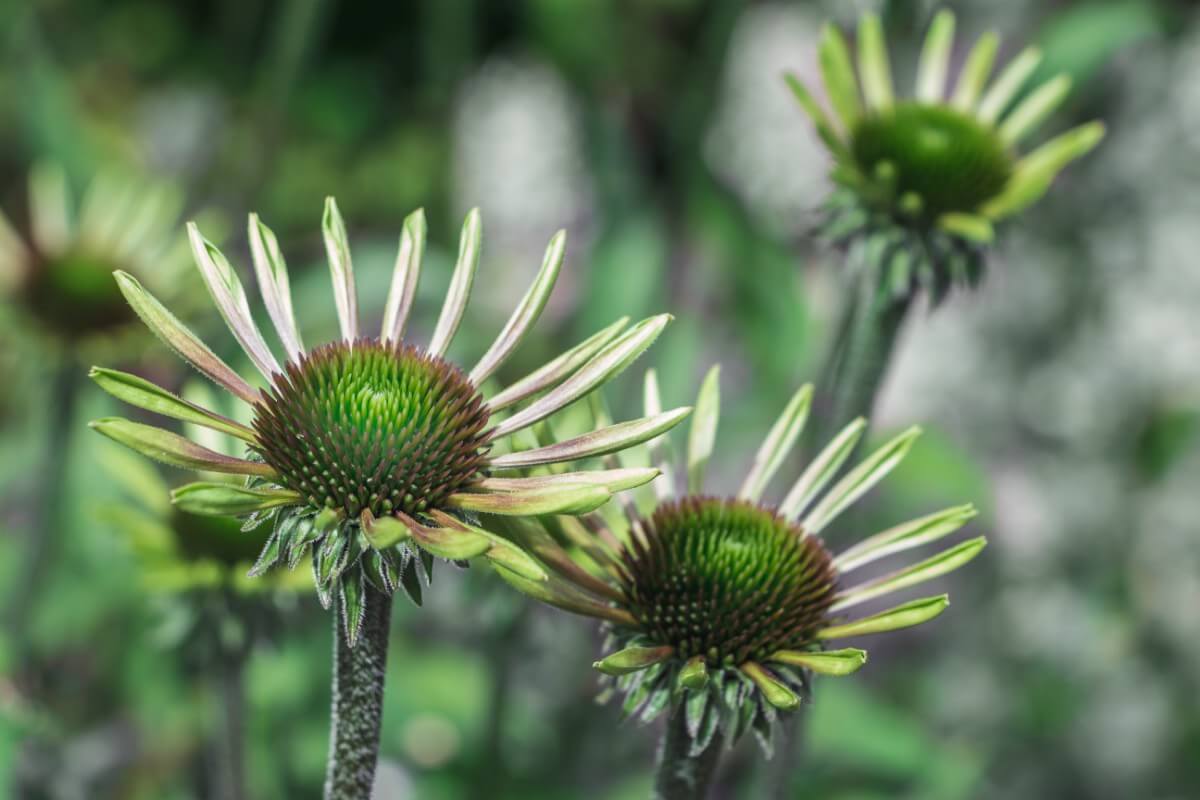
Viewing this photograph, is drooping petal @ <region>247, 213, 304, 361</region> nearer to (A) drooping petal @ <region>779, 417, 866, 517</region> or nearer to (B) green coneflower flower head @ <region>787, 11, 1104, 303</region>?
(A) drooping petal @ <region>779, 417, 866, 517</region>

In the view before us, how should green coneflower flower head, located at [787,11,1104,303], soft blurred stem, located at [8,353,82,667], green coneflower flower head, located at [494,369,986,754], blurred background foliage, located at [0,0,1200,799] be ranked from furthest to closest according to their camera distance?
1. blurred background foliage, located at [0,0,1200,799]
2. soft blurred stem, located at [8,353,82,667]
3. green coneflower flower head, located at [787,11,1104,303]
4. green coneflower flower head, located at [494,369,986,754]

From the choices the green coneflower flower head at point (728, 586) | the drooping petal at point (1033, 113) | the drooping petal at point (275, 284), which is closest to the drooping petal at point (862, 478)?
the green coneflower flower head at point (728, 586)

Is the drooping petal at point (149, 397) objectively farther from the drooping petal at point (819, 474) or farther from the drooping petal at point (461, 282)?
the drooping petal at point (819, 474)

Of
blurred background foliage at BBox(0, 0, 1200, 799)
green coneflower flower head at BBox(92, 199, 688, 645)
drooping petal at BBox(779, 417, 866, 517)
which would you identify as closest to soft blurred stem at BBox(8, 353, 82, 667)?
blurred background foliage at BBox(0, 0, 1200, 799)

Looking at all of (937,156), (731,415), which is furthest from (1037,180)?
(731,415)

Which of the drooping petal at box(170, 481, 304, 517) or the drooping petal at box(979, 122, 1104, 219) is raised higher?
the drooping petal at box(979, 122, 1104, 219)
